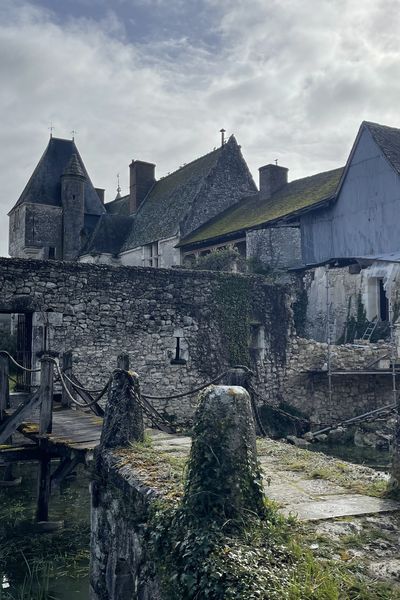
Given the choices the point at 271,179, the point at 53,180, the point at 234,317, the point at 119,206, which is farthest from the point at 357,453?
the point at 119,206

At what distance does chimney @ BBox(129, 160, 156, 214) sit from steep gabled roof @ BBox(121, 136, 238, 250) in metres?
0.91

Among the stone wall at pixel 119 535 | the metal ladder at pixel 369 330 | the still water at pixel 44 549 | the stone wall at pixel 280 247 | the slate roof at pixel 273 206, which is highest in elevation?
the slate roof at pixel 273 206

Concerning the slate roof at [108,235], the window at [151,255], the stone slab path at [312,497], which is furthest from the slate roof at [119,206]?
the stone slab path at [312,497]

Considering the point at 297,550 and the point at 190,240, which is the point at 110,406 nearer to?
the point at 297,550

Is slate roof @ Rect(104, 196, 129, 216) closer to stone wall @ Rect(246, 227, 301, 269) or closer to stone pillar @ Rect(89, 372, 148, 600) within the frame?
stone wall @ Rect(246, 227, 301, 269)

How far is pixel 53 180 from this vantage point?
1244 inches

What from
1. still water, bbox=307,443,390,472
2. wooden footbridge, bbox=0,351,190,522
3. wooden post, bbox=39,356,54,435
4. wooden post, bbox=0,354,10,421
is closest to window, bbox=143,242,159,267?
still water, bbox=307,443,390,472

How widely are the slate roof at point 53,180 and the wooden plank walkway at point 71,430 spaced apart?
20.6 metres

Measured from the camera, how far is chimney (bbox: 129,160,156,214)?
105 ft

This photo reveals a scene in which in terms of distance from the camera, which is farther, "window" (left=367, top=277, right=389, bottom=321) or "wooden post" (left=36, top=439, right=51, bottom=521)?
"window" (left=367, top=277, right=389, bottom=321)

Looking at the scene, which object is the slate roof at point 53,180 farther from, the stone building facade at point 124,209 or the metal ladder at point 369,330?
the metal ladder at point 369,330

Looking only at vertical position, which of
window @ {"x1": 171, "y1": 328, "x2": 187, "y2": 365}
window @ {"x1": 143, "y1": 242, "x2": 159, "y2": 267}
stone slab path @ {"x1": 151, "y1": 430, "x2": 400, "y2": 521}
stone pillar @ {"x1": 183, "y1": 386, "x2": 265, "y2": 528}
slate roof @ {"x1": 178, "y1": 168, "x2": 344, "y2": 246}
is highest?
slate roof @ {"x1": 178, "y1": 168, "x2": 344, "y2": 246}

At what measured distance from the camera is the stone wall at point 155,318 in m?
14.6

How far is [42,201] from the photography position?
30375 mm
